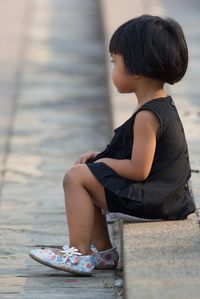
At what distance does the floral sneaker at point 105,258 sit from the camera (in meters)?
5.23

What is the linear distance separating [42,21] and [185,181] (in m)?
11.2

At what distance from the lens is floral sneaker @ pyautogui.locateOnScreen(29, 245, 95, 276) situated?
5.03 metres

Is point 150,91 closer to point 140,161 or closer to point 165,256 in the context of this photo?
point 140,161

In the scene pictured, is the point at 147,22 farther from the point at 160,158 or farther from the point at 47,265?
the point at 47,265

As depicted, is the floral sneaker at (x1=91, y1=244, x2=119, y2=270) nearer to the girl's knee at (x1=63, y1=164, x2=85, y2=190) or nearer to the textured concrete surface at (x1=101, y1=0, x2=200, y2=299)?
the textured concrete surface at (x1=101, y1=0, x2=200, y2=299)

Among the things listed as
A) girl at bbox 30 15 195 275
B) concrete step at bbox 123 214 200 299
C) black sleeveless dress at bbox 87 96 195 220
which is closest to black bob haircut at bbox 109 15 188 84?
girl at bbox 30 15 195 275

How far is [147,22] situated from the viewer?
4.98m

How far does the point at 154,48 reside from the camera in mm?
4910

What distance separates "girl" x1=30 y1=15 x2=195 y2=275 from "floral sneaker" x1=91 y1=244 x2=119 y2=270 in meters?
0.12

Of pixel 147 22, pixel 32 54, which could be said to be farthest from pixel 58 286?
pixel 32 54

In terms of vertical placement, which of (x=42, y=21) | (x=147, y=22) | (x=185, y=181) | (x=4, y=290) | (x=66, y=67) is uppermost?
(x=147, y=22)

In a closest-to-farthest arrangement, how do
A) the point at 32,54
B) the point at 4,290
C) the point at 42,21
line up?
the point at 4,290, the point at 32,54, the point at 42,21

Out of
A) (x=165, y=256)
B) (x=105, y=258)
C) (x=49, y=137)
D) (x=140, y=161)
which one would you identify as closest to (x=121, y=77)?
(x=140, y=161)

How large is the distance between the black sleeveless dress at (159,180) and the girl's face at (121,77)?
141 millimetres
